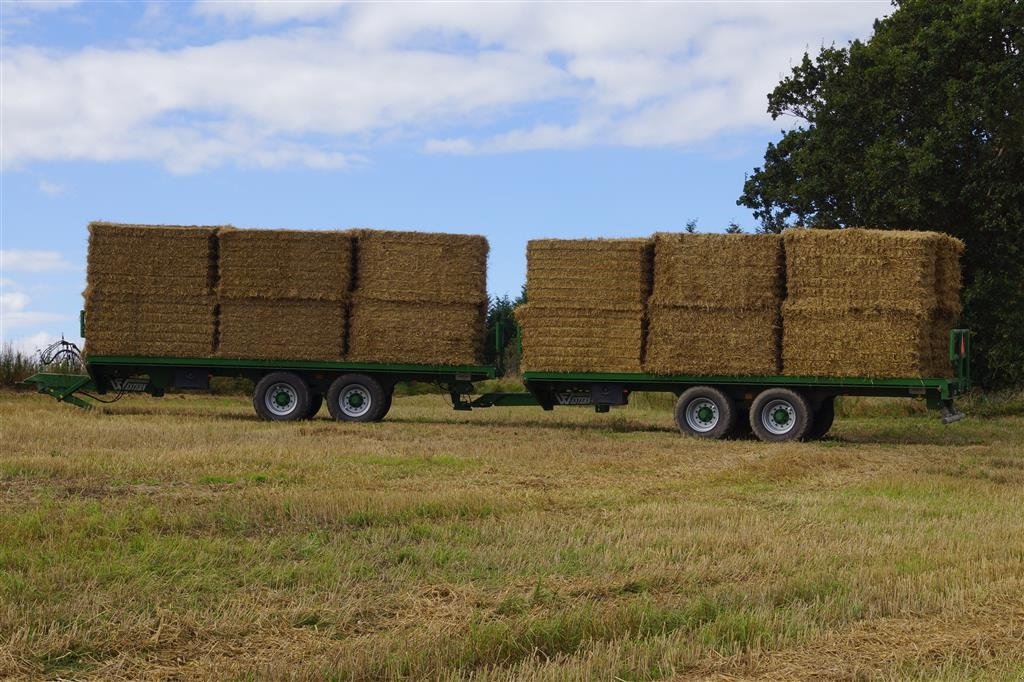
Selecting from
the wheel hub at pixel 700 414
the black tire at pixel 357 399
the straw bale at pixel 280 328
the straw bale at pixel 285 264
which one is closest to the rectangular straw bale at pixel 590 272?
the wheel hub at pixel 700 414

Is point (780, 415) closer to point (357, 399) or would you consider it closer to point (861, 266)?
point (861, 266)

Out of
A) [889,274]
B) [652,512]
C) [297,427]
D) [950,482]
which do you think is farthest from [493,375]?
[652,512]

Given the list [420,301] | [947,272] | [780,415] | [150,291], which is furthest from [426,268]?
[947,272]

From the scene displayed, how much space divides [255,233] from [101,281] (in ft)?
9.43

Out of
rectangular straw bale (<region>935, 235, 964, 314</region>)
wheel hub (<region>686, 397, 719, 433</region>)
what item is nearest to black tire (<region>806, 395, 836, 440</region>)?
wheel hub (<region>686, 397, 719, 433</region>)

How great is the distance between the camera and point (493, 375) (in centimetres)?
2022

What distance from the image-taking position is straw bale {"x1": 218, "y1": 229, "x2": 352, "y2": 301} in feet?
66.2

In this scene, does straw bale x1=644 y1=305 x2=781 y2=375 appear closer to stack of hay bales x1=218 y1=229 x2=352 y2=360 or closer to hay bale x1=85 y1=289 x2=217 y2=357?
stack of hay bales x1=218 y1=229 x2=352 y2=360

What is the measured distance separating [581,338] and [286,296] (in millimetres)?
5278

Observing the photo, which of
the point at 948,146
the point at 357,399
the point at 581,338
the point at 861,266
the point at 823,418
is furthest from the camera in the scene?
the point at 948,146

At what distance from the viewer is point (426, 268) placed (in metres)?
20.0

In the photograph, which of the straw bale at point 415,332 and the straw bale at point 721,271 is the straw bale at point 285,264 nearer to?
the straw bale at point 415,332

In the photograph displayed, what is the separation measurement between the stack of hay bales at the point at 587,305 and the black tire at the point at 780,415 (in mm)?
2029

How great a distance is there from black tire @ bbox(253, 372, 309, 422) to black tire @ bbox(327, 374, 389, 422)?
483mm
